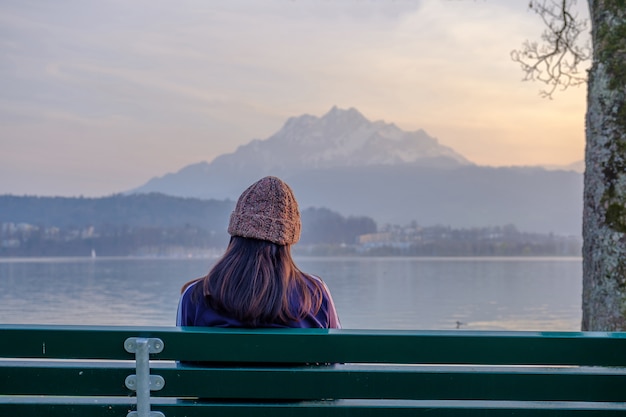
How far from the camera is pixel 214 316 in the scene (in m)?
2.79

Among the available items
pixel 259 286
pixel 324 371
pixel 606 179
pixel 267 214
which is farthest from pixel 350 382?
pixel 606 179

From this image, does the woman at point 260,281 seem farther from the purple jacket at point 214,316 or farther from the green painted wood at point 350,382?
the green painted wood at point 350,382

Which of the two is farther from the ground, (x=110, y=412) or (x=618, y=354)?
(x=618, y=354)

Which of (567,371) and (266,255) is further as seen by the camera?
(266,255)

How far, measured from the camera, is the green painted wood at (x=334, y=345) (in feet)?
7.97

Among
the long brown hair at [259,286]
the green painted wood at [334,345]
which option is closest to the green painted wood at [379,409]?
the green painted wood at [334,345]

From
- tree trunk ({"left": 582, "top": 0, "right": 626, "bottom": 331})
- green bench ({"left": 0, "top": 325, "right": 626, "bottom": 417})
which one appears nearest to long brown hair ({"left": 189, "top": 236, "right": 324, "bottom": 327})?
green bench ({"left": 0, "top": 325, "right": 626, "bottom": 417})

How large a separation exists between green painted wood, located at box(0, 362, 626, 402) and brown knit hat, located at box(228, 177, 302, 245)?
536 millimetres

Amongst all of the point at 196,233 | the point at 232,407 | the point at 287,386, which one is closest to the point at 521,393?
the point at 287,386

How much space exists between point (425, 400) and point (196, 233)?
405ft

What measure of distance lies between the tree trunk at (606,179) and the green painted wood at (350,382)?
4633mm

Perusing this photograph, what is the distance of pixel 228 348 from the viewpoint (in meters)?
2.47

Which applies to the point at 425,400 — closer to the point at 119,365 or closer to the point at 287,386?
the point at 287,386

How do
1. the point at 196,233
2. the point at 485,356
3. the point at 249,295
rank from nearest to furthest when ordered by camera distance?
the point at 485,356, the point at 249,295, the point at 196,233
